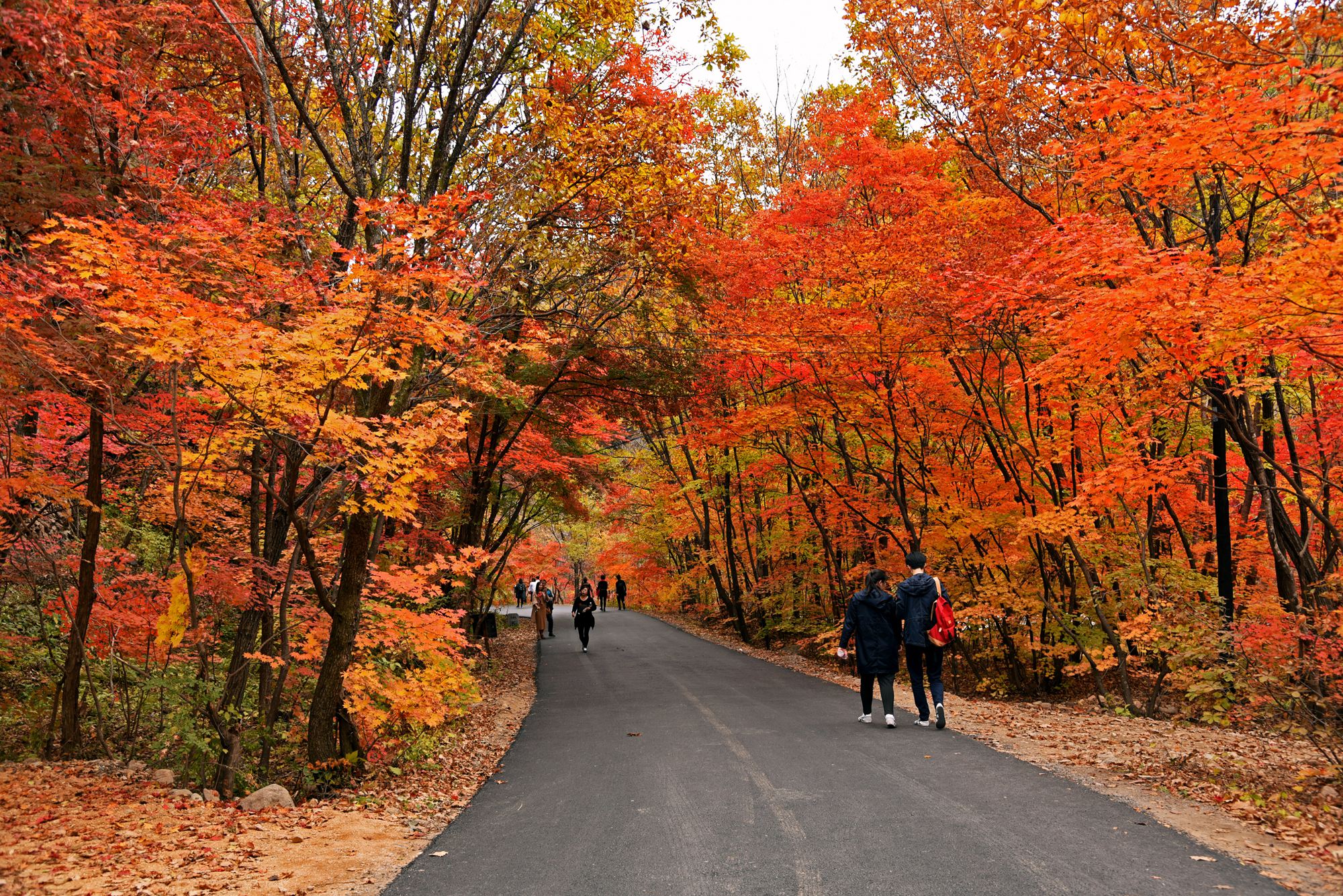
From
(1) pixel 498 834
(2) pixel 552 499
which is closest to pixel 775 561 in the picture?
(2) pixel 552 499

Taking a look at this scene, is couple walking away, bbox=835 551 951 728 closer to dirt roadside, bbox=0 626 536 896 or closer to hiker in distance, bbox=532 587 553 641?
dirt roadside, bbox=0 626 536 896

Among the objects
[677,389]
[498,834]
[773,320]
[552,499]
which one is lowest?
[498,834]

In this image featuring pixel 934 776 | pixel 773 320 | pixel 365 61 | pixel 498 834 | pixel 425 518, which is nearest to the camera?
pixel 498 834

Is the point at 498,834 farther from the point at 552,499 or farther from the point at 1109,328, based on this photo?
the point at 552,499

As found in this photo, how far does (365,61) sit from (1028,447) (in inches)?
454

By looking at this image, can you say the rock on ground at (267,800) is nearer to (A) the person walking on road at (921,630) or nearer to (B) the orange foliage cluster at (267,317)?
(B) the orange foliage cluster at (267,317)

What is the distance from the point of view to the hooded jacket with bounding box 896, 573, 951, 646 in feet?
26.5

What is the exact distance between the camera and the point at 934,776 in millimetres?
6012

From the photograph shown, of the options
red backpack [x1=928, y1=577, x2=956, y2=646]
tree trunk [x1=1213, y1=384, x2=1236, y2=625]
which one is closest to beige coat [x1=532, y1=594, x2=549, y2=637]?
red backpack [x1=928, y1=577, x2=956, y2=646]

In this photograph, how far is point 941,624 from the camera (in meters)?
7.95

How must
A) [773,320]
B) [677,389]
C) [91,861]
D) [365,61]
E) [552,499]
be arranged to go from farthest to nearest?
1. [552,499]
2. [677,389]
3. [773,320]
4. [365,61]
5. [91,861]

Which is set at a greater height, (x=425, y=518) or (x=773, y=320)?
(x=773, y=320)

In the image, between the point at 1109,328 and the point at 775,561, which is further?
the point at 775,561

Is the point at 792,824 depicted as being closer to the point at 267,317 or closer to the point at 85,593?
the point at 267,317
